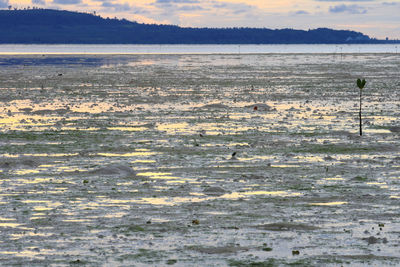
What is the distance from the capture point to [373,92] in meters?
55.9

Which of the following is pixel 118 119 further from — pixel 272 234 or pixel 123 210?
pixel 272 234

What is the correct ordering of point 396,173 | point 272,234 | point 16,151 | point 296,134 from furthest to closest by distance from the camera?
point 296,134
point 16,151
point 396,173
point 272,234

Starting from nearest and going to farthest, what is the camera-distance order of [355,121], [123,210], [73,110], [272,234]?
[272,234] < [123,210] < [355,121] < [73,110]

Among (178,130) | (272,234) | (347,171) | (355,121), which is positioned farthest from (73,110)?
(272,234)

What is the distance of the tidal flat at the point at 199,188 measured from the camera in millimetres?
13156

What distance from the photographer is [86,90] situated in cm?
5819

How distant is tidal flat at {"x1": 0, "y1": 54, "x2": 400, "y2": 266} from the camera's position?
43.2 feet

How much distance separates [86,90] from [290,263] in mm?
47298

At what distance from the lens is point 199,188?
18.7 metres

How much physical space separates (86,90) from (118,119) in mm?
22394

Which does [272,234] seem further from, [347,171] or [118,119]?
[118,119]

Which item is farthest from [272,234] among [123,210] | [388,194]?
[388,194]

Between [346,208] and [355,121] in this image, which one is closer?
[346,208]

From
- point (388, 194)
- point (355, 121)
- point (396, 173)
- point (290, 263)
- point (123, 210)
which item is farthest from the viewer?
point (355, 121)
